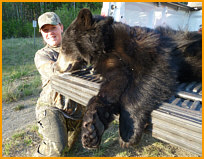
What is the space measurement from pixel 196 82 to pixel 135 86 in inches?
36.6

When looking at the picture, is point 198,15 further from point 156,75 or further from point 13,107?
point 13,107

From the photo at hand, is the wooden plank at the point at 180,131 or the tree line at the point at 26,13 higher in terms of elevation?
the tree line at the point at 26,13

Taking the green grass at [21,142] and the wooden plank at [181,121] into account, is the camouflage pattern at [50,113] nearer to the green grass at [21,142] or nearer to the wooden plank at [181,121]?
the green grass at [21,142]

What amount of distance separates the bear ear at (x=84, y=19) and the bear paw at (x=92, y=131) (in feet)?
3.45

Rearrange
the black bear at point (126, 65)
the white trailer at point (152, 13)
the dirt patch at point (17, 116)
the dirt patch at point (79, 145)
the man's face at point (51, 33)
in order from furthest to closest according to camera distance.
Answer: the white trailer at point (152, 13) < the dirt patch at point (17, 116) < the man's face at point (51, 33) < the dirt patch at point (79, 145) < the black bear at point (126, 65)

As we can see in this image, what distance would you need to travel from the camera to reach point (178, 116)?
1152 mm

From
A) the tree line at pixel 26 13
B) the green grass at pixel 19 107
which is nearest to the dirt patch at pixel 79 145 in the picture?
the green grass at pixel 19 107

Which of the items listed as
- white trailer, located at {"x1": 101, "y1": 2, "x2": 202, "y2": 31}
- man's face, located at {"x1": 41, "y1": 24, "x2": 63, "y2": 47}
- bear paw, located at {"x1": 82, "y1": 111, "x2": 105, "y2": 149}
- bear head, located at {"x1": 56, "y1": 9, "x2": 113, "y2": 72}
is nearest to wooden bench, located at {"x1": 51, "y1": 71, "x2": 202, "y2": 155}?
bear paw, located at {"x1": 82, "y1": 111, "x2": 105, "y2": 149}

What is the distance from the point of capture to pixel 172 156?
2596mm

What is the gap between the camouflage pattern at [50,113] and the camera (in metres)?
2.59

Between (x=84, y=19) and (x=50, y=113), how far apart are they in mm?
1658

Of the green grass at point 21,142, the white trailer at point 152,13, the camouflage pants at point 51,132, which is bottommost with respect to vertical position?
the green grass at point 21,142

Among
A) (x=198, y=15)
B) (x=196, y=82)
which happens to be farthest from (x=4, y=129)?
(x=198, y=15)

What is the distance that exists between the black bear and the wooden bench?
10 cm
